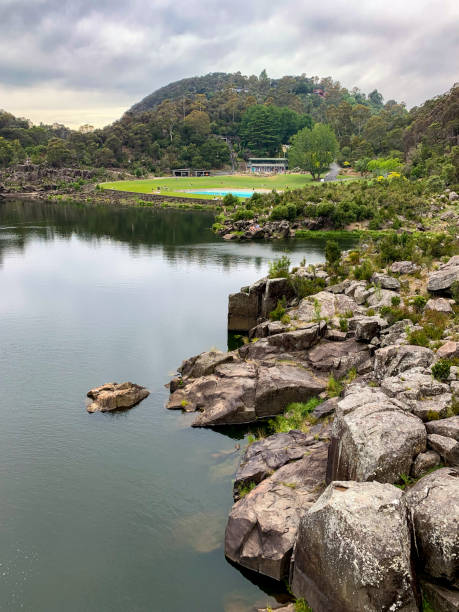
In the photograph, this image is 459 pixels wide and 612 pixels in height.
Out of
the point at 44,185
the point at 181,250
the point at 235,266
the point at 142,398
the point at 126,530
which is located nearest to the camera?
the point at 126,530

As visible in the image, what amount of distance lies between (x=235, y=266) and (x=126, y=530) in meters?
43.1

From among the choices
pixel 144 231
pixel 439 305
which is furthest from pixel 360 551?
pixel 144 231

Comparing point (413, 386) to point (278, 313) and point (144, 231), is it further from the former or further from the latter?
point (144, 231)

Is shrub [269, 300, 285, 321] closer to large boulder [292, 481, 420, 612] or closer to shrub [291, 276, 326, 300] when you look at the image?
shrub [291, 276, 326, 300]

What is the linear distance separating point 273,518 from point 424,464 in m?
4.89

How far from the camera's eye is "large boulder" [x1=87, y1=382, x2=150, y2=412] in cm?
2612

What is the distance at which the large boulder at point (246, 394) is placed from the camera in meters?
24.7

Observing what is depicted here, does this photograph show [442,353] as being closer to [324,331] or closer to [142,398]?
[324,331]

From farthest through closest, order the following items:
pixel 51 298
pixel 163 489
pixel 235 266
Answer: pixel 235 266 < pixel 51 298 < pixel 163 489

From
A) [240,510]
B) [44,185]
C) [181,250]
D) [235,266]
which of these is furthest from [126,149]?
[240,510]

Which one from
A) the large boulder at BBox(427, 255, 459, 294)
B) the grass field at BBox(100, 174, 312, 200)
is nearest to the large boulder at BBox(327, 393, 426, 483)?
the large boulder at BBox(427, 255, 459, 294)

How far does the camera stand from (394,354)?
21578 millimetres

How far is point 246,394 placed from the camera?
82.6ft

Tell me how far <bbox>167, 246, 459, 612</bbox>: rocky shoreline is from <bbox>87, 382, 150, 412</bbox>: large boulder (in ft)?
7.17
